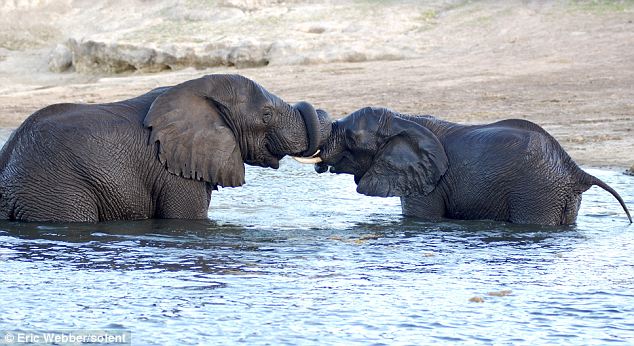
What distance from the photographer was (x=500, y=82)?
1747 centimetres

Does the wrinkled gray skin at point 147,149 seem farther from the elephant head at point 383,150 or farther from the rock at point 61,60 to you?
the rock at point 61,60

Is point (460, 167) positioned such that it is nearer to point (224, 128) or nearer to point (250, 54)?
point (224, 128)

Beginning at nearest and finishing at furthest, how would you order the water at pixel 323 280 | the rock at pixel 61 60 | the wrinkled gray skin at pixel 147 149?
the water at pixel 323 280, the wrinkled gray skin at pixel 147 149, the rock at pixel 61 60

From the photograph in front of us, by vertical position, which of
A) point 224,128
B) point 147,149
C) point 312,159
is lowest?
point 312,159

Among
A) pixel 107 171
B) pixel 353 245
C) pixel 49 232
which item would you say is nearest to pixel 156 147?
pixel 107 171

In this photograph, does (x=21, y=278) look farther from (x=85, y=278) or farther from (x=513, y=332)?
(x=513, y=332)

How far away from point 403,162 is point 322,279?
2246 millimetres

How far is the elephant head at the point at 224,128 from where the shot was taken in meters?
8.26

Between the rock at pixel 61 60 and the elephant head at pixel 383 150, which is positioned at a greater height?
the elephant head at pixel 383 150

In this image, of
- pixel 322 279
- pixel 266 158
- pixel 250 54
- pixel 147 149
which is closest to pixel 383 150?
pixel 266 158

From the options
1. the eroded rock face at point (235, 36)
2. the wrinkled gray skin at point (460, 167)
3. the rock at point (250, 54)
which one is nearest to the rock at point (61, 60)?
the eroded rock face at point (235, 36)

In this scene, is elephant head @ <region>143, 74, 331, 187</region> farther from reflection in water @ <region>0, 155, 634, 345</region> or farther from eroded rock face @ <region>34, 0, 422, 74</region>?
eroded rock face @ <region>34, 0, 422, 74</region>

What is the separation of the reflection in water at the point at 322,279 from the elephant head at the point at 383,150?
0.93ft

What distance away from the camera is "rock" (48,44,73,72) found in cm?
2508
